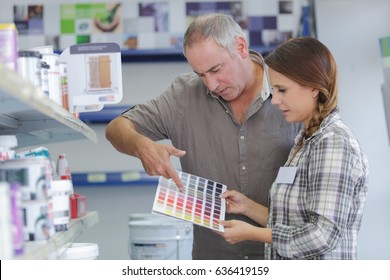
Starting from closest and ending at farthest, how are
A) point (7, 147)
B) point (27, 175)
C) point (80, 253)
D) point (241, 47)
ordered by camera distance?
point (27, 175) → point (7, 147) → point (80, 253) → point (241, 47)

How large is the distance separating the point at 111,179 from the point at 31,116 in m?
3.10

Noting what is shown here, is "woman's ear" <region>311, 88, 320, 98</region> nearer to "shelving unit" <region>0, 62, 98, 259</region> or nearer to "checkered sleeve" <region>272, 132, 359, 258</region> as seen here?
"checkered sleeve" <region>272, 132, 359, 258</region>

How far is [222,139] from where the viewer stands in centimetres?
283

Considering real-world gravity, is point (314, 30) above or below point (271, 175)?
above

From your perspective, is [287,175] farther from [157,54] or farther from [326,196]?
[157,54]

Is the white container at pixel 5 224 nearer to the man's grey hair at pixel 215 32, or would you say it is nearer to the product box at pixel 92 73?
the product box at pixel 92 73

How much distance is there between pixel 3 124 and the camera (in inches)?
92.7

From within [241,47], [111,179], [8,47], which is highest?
[8,47]

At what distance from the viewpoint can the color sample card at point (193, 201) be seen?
2.45 meters

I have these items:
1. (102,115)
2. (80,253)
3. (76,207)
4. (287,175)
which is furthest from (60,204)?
(102,115)

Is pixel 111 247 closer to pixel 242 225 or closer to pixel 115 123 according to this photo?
pixel 115 123

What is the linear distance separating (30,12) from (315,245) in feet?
14.1
